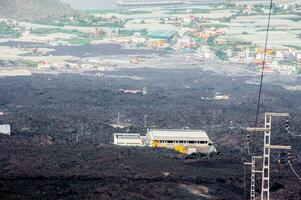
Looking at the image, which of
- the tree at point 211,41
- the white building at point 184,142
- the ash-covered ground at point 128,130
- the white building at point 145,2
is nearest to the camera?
the ash-covered ground at point 128,130

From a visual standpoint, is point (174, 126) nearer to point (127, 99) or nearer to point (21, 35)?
point (127, 99)

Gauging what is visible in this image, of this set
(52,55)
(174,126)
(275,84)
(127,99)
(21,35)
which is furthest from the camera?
(21,35)

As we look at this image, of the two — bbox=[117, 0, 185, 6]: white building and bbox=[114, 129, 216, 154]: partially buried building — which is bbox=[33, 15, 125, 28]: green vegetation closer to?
bbox=[117, 0, 185, 6]: white building

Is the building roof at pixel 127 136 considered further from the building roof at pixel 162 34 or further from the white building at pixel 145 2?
the white building at pixel 145 2

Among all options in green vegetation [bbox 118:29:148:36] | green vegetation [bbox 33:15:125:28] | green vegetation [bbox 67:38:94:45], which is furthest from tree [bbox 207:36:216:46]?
green vegetation [bbox 33:15:125:28]

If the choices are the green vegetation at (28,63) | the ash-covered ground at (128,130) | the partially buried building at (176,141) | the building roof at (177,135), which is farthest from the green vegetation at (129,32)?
the partially buried building at (176,141)

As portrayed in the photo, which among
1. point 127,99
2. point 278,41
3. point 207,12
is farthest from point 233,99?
point 207,12

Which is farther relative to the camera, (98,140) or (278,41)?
(278,41)
